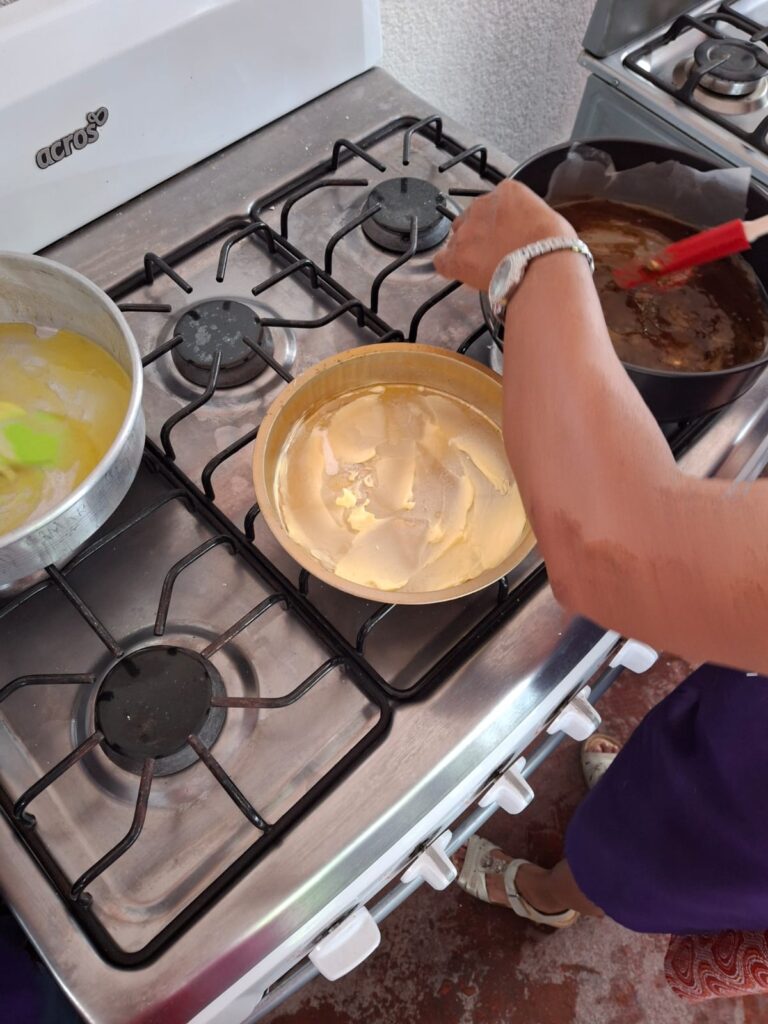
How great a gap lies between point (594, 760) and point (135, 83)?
43.6 inches

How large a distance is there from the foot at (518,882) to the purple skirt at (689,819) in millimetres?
262

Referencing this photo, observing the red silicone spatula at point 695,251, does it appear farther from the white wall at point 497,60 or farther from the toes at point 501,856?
the toes at point 501,856

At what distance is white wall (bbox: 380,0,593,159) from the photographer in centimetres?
92

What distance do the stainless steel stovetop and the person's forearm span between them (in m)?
0.16

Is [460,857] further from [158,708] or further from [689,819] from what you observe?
[158,708]

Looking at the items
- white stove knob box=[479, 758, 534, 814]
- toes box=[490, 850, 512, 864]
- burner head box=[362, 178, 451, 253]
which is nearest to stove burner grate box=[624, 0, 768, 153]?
burner head box=[362, 178, 451, 253]

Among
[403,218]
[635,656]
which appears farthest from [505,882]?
[403,218]

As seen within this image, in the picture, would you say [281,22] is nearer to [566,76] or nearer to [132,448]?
[132,448]

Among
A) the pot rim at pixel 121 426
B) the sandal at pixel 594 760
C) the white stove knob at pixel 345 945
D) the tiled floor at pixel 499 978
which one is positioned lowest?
the tiled floor at pixel 499 978

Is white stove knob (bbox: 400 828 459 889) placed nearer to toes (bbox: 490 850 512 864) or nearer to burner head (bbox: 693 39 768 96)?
toes (bbox: 490 850 512 864)

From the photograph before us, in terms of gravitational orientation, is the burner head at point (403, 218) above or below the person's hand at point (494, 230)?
below

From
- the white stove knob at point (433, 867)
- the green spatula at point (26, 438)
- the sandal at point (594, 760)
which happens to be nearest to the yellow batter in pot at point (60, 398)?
the green spatula at point (26, 438)

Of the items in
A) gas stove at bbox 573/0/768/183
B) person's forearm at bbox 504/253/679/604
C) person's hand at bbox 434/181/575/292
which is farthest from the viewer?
gas stove at bbox 573/0/768/183

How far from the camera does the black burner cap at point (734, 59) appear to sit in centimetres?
93
